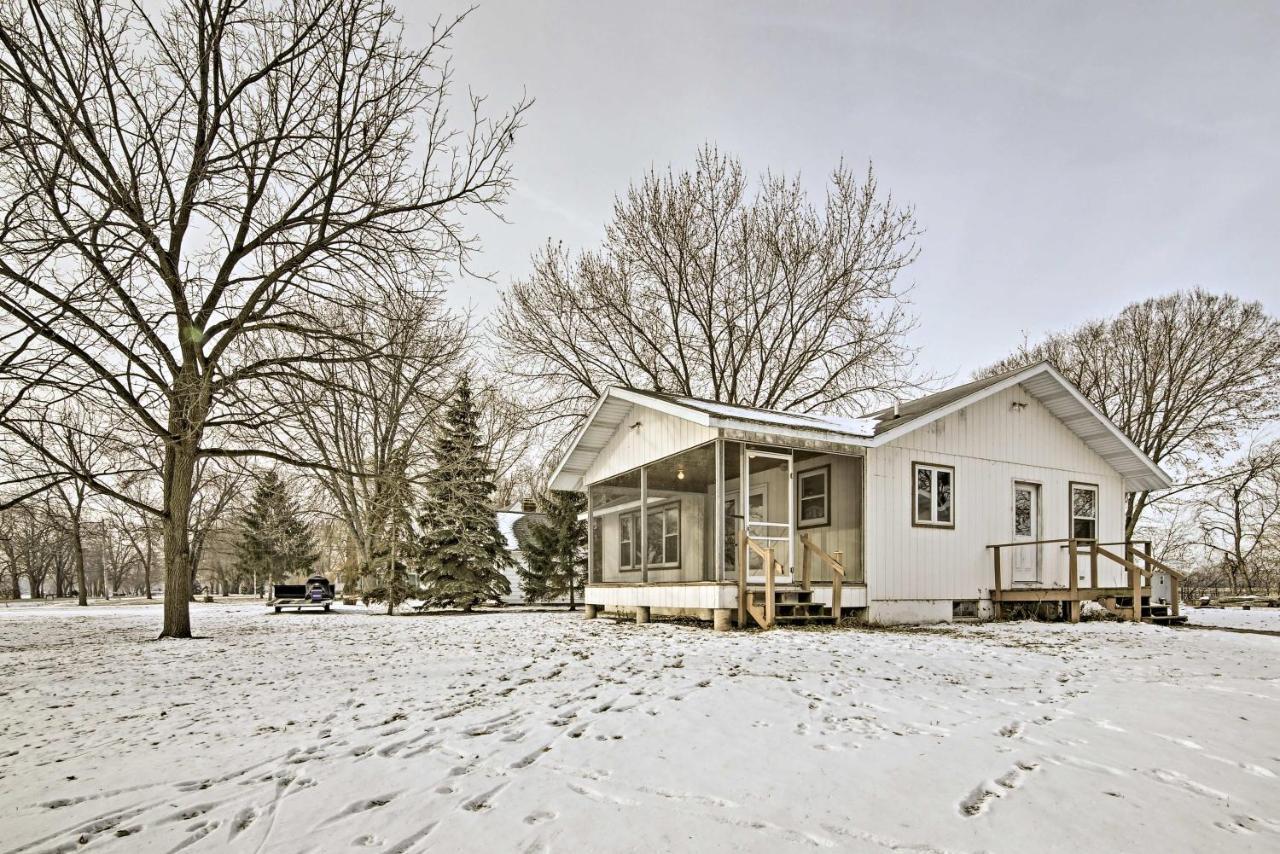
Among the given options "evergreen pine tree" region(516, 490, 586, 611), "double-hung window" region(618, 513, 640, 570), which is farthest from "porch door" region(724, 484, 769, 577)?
"evergreen pine tree" region(516, 490, 586, 611)

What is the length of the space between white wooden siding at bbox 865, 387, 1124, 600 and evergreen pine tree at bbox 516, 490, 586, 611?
13277 millimetres

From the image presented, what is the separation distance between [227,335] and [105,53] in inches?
174

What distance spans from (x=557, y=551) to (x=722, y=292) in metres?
10.6

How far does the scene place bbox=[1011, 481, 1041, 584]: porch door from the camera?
15219 mm

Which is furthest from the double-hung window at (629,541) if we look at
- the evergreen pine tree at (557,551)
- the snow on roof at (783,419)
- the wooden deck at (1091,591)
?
the wooden deck at (1091,591)

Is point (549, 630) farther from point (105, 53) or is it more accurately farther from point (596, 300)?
point (596, 300)

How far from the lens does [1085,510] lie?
53.7 ft

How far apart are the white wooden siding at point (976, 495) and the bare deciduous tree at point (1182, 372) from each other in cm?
1125

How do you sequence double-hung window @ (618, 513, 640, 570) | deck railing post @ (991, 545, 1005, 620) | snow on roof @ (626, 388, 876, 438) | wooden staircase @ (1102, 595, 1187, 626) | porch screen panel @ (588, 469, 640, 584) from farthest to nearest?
double-hung window @ (618, 513, 640, 570), porch screen panel @ (588, 469, 640, 584), deck railing post @ (991, 545, 1005, 620), wooden staircase @ (1102, 595, 1187, 626), snow on roof @ (626, 388, 876, 438)

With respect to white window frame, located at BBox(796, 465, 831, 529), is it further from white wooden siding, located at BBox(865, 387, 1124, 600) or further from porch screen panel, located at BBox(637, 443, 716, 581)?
porch screen panel, located at BBox(637, 443, 716, 581)

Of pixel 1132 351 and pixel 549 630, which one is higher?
pixel 1132 351

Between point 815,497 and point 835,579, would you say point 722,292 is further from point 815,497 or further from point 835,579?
point 835,579

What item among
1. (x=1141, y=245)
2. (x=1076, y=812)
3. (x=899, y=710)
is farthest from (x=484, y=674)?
(x=1141, y=245)

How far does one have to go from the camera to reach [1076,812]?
3.41 m
